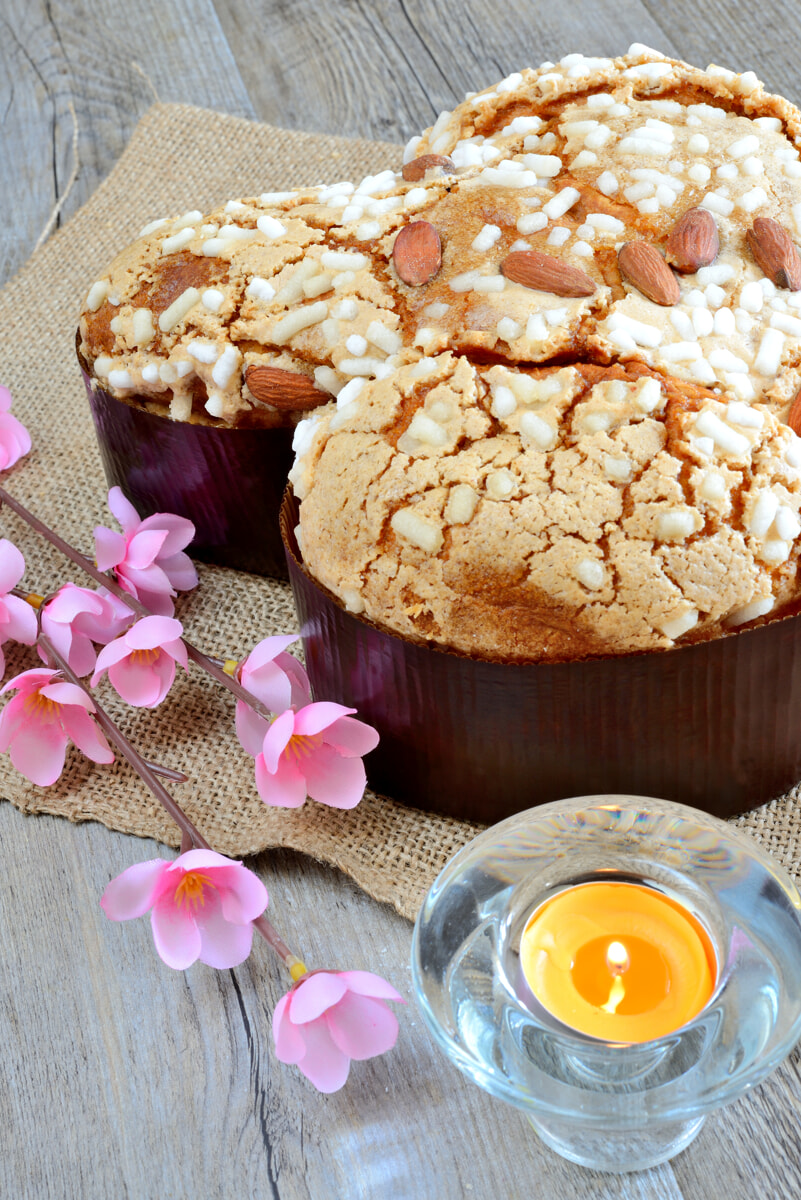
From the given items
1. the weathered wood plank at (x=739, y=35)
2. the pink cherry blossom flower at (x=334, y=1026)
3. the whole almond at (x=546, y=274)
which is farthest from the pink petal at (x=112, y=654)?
the weathered wood plank at (x=739, y=35)

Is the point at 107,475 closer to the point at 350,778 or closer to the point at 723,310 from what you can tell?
the point at 350,778

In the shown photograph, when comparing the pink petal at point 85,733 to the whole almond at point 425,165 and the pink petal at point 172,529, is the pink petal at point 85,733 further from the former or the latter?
the whole almond at point 425,165

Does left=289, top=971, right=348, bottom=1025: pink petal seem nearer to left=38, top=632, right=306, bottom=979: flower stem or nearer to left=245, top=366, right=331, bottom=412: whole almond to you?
left=38, top=632, right=306, bottom=979: flower stem

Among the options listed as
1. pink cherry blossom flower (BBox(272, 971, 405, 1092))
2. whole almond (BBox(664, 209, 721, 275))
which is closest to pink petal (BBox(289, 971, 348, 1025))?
pink cherry blossom flower (BBox(272, 971, 405, 1092))

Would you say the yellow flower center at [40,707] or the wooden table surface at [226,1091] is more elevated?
the yellow flower center at [40,707]

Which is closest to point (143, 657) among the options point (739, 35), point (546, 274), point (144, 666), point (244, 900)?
point (144, 666)

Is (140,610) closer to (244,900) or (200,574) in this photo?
(200,574)

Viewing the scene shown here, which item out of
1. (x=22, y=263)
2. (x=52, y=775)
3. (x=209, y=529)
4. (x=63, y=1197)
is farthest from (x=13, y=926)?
(x=22, y=263)
